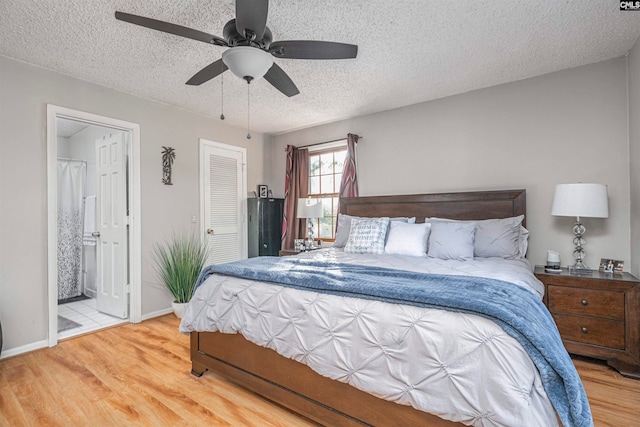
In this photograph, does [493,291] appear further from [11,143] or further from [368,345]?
[11,143]

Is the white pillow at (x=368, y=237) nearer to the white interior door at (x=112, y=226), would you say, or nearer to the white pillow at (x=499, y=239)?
the white pillow at (x=499, y=239)

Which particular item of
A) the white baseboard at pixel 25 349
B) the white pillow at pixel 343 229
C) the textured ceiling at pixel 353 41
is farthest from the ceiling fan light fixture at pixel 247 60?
the white baseboard at pixel 25 349

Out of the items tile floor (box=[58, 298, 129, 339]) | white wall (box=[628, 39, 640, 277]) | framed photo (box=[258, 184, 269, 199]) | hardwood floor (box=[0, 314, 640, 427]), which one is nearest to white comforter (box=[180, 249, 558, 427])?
hardwood floor (box=[0, 314, 640, 427])

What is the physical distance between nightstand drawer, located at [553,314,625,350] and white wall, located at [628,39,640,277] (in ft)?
1.79

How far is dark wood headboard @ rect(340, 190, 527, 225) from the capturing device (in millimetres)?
3160

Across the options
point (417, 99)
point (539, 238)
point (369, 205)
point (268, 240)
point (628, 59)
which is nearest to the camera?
point (628, 59)

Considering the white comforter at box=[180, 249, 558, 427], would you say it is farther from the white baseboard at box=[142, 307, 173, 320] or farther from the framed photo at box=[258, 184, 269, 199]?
the framed photo at box=[258, 184, 269, 199]

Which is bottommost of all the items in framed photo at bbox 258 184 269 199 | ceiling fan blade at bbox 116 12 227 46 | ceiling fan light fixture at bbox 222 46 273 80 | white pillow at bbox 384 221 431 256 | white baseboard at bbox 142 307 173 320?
white baseboard at bbox 142 307 173 320

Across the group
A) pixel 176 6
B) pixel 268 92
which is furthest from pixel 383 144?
pixel 176 6

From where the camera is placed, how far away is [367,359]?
1.45m

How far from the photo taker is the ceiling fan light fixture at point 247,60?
1.77 meters

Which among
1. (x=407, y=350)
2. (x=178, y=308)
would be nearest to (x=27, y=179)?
(x=178, y=308)

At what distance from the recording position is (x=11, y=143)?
2.71m

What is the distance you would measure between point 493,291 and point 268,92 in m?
2.98
